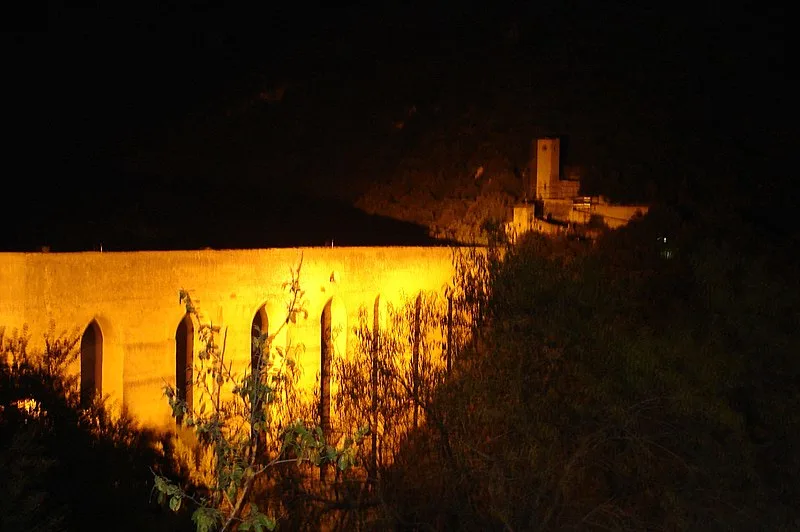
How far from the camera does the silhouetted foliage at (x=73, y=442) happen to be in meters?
12.0

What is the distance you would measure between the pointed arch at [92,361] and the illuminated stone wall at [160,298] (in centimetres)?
8

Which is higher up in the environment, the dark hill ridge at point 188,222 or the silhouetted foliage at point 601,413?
the dark hill ridge at point 188,222

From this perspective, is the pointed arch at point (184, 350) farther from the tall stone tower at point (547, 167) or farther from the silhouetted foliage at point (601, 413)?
the tall stone tower at point (547, 167)

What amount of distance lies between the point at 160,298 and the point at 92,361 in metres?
1.46

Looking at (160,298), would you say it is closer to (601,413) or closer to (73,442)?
(73,442)

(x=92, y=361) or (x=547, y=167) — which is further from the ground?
(x=547, y=167)

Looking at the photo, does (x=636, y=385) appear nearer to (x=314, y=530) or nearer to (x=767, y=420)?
(x=767, y=420)

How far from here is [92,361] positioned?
1478 cm

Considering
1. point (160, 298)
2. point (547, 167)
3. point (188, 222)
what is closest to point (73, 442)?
point (160, 298)

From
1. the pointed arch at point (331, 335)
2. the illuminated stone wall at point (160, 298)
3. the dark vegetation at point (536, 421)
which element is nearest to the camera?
the dark vegetation at point (536, 421)

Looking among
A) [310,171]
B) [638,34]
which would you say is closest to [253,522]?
[310,171]

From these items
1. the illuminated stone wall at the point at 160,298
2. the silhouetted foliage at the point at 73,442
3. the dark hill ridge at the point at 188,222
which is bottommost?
the silhouetted foliage at the point at 73,442

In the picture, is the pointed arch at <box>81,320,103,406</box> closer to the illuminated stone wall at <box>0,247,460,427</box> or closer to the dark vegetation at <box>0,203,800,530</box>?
the illuminated stone wall at <box>0,247,460,427</box>

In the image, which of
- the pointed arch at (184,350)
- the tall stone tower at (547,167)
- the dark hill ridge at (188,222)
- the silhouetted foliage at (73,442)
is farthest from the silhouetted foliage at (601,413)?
the tall stone tower at (547,167)
